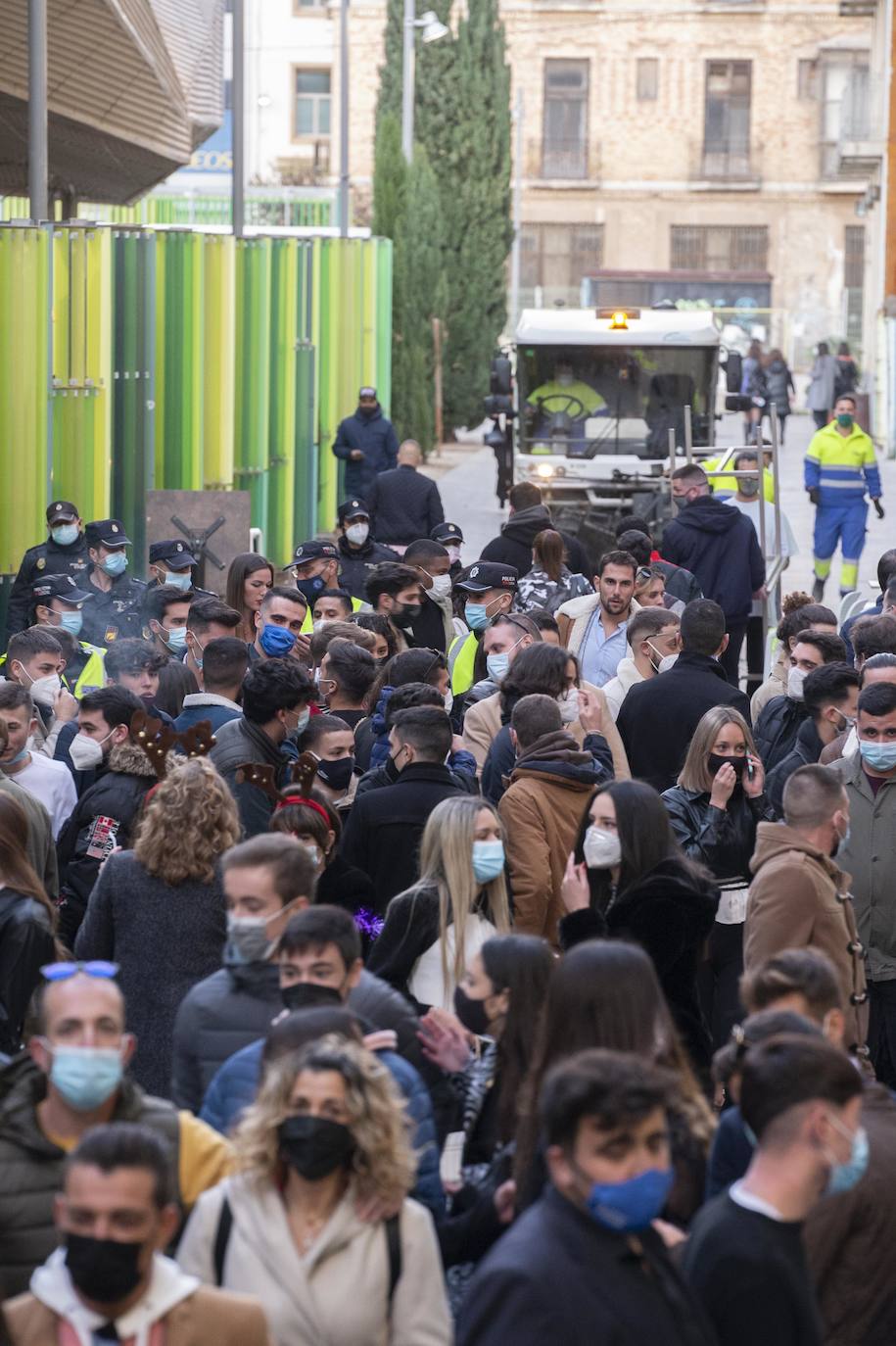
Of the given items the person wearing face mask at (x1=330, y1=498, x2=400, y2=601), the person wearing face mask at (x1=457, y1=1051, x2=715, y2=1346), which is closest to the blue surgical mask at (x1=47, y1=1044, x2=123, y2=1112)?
the person wearing face mask at (x1=457, y1=1051, x2=715, y2=1346)

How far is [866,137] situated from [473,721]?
142ft

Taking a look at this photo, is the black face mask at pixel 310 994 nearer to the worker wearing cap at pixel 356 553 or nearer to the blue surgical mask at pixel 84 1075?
the blue surgical mask at pixel 84 1075

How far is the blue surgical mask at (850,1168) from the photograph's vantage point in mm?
3941

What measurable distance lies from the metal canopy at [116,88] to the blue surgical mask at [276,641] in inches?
428

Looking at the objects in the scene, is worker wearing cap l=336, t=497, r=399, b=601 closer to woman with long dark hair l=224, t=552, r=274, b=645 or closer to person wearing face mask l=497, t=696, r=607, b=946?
woman with long dark hair l=224, t=552, r=274, b=645

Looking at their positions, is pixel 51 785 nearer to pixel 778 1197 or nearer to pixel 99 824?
pixel 99 824

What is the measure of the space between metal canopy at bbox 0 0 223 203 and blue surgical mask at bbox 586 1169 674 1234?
16.8 meters

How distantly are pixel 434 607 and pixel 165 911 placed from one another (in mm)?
5173

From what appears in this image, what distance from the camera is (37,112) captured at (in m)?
14.8

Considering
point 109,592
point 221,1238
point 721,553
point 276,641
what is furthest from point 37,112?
point 221,1238

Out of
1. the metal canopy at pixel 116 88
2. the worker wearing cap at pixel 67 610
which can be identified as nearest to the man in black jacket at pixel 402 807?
the worker wearing cap at pixel 67 610

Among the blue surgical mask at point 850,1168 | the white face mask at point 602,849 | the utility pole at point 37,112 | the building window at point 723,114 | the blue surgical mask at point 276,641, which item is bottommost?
the blue surgical mask at point 850,1168

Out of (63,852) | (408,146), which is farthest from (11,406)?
(408,146)

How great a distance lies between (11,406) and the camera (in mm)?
14477
